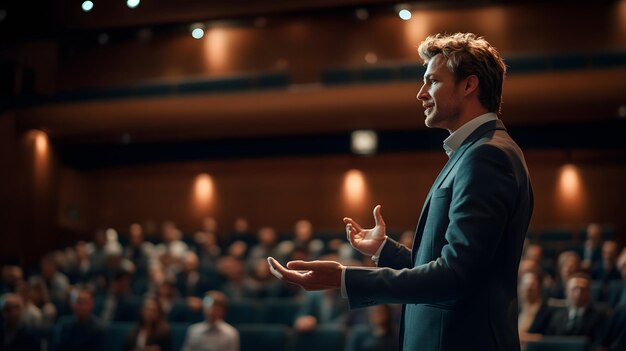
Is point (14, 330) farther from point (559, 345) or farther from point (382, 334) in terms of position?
point (559, 345)

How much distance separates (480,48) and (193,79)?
279 inches

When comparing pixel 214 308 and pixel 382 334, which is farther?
pixel 214 308

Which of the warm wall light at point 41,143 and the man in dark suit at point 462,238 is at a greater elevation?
the warm wall light at point 41,143

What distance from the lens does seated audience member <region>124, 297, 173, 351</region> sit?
4.05 metres

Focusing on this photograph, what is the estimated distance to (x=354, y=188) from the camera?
27.6 feet

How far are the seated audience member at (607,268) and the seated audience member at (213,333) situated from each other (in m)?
2.43

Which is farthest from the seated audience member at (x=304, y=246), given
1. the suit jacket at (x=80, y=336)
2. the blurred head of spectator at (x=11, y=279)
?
the blurred head of spectator at (x=11, y=279)

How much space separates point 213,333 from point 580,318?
1.75 meters

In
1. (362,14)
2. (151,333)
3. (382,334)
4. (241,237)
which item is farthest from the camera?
(362,14)

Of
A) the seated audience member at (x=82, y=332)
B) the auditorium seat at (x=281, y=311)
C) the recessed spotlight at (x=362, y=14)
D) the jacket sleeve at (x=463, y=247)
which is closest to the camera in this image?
the jacket sleeve at (x=463, y=247)

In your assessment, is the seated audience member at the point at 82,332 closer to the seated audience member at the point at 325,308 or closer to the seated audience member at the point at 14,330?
the seated audience member at the point at 14,330

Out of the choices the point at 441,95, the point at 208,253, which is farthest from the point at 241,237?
the point at 441,95

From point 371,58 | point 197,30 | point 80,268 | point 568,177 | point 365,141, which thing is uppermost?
point 197,30

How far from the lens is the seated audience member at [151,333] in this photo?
4055mm
